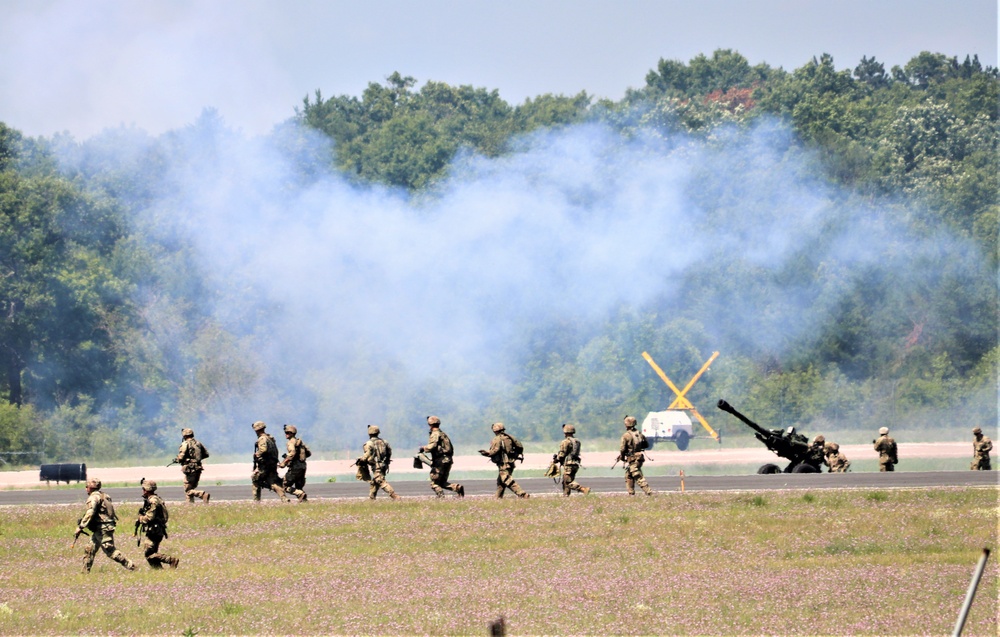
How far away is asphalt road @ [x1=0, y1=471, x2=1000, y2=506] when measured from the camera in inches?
1341

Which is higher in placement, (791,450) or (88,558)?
(791,450)

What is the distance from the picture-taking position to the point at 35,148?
7369cm

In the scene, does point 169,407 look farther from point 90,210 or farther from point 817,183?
point 817,183

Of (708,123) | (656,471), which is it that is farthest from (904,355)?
(656,471)

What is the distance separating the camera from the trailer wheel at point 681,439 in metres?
61.6

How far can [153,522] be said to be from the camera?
22.8 meters

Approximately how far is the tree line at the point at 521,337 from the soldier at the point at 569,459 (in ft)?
110

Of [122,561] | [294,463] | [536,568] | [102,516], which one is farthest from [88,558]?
[294,463]

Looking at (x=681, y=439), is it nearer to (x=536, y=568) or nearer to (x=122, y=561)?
(x=536, y=568)

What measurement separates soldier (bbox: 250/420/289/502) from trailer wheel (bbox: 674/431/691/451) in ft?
104

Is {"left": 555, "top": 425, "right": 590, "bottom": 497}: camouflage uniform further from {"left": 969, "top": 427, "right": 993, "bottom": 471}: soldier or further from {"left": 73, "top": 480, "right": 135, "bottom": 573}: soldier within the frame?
{"left": 969, "top": 427, "right": 993, "bottom": 471}: soldier

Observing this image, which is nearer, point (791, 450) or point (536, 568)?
point (536, 568)

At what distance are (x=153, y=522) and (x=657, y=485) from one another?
1707cm

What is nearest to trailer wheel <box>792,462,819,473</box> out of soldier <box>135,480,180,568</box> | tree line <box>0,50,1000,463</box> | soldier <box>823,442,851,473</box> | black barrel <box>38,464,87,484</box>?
soldier <box>823,442,851,473</box>
